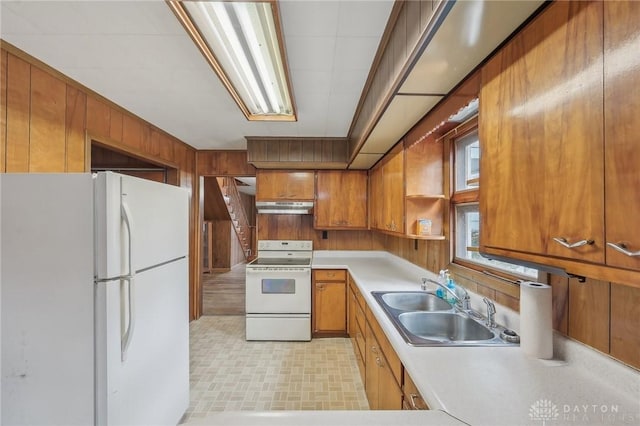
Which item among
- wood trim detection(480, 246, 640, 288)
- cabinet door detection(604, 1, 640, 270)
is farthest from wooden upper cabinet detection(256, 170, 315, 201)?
cabinet door detection(604, 1, 640, 270)

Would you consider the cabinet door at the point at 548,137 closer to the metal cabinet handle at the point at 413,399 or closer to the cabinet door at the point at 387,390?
the metal cabinet handle at the point at 413,399

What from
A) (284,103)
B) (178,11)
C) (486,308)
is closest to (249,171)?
(284,103)

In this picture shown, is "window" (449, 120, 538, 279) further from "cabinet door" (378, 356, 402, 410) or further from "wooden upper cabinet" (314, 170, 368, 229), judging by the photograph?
"wooden upper cabinet" (314, 170, 368, 229)

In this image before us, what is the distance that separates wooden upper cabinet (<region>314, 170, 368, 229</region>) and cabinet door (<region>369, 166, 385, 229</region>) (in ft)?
0.42

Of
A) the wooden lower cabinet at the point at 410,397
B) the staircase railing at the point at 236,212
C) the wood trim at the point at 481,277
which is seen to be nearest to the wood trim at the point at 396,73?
the wood trim at the point at 481,277

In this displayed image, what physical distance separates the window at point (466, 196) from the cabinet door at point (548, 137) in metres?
0.93

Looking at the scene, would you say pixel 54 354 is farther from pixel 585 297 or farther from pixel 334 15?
pixel 585 297

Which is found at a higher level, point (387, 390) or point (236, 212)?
point (236, 212)

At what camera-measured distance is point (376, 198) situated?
3203 mm

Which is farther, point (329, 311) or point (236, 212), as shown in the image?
point (236, 212)

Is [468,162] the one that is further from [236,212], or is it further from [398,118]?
[236,212]

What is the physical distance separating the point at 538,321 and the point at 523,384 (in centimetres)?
28

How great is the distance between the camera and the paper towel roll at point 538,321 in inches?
42.1

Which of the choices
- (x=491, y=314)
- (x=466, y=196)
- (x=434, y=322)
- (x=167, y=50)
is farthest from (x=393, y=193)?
(x=167, y=50)
